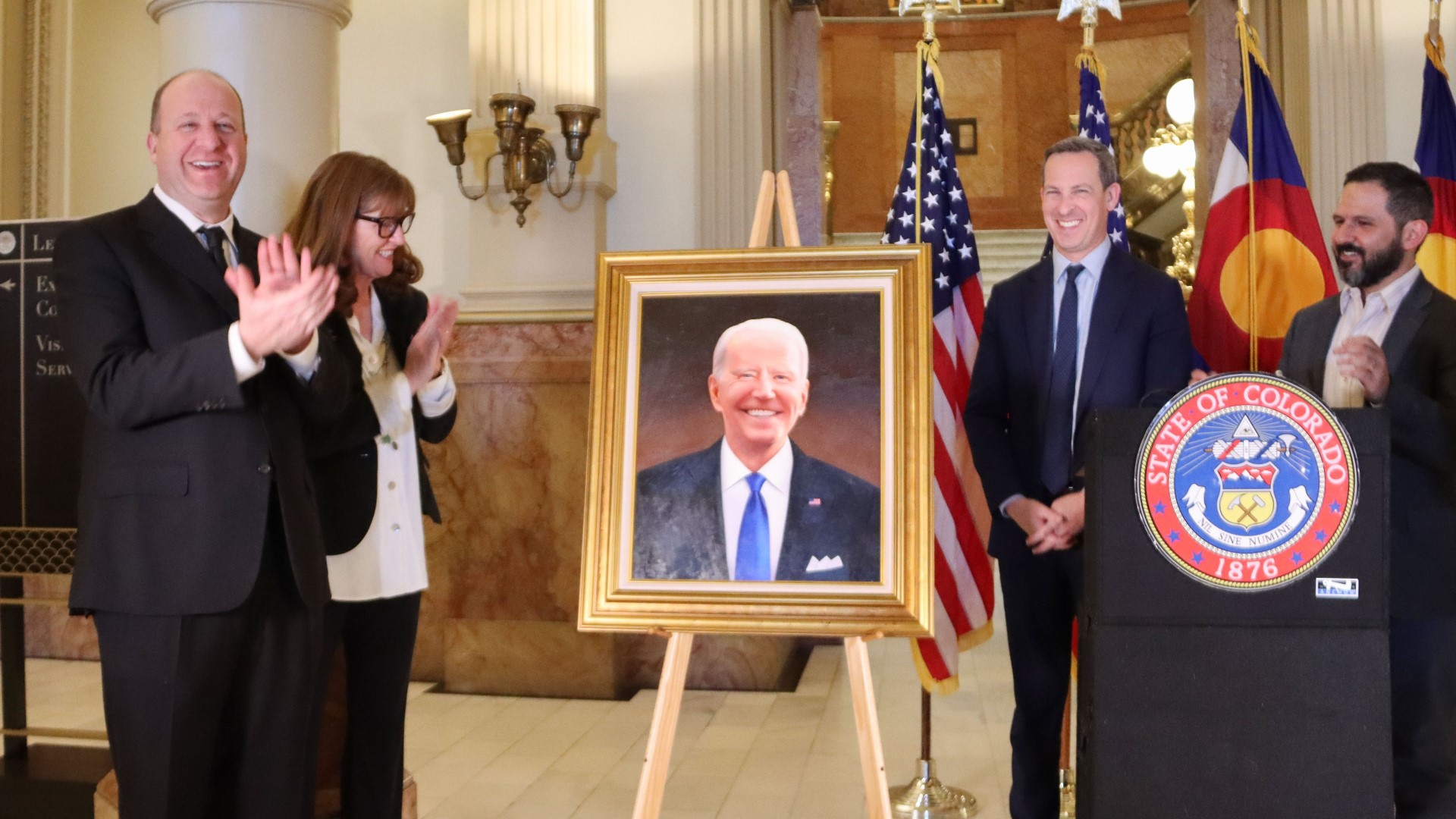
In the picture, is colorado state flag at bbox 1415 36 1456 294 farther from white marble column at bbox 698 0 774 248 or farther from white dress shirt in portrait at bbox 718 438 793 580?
white marble column at bbox 698 0 774 248

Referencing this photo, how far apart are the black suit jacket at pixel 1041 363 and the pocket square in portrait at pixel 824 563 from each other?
47 cm

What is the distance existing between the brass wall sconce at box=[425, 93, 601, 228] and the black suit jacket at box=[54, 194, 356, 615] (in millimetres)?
2719

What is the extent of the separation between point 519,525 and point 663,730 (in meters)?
2.38

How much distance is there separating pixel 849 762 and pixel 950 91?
11.1m

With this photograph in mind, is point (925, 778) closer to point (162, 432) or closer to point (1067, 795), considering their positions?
point (1067, 795)

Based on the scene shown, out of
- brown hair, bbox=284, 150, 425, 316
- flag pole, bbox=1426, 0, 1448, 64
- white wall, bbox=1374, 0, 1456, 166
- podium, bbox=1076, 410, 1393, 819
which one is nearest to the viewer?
podium, bbox=1076, 410, 1393, 819

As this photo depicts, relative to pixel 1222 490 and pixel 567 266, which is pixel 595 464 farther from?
pixel 567 266

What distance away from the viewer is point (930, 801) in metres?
3.60

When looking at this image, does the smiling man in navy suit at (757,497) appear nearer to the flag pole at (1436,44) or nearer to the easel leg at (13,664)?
the easel leg at (13,664)

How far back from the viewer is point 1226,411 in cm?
216

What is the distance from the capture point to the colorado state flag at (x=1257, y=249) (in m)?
3.47

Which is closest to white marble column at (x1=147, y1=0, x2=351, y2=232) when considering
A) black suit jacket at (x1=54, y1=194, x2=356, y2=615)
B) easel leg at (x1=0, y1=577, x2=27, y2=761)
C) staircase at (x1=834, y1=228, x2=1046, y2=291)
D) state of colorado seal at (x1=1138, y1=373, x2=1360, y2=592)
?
black suit jacket at (x1=54, y1=194, x2=356, y2=615)

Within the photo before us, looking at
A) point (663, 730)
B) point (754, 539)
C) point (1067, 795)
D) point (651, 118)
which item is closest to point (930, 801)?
point (1067, 795)

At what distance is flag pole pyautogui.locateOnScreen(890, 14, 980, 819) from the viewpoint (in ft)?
11.7
